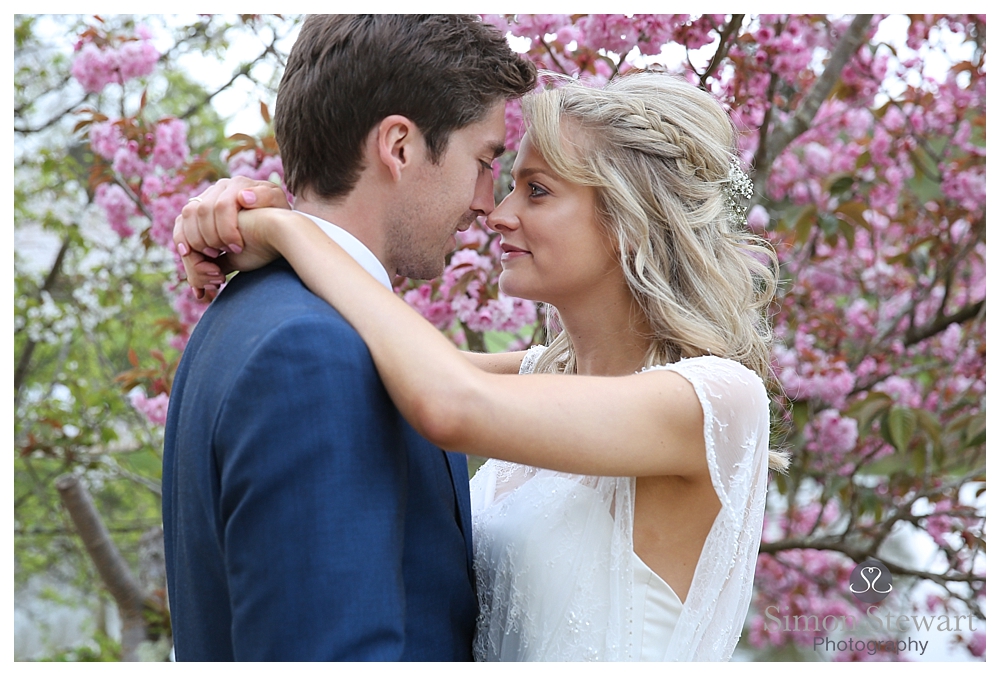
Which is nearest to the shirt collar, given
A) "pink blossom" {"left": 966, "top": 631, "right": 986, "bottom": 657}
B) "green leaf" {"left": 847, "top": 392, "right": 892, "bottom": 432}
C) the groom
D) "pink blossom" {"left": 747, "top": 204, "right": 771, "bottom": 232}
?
the groom

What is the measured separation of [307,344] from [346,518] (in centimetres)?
25

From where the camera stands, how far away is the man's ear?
5.06ft

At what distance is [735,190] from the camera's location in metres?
1.98

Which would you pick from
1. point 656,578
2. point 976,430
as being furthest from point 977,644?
point 656,578

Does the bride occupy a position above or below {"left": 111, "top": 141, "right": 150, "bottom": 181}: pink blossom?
below

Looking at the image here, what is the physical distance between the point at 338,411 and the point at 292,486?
119 millimetres

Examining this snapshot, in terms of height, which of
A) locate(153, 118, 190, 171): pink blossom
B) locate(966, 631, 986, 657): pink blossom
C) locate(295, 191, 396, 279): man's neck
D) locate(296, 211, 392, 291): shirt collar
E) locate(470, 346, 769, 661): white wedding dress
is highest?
locate(153, 118, 190, 171): pink blossom

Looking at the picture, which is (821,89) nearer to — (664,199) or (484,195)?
(664,199)

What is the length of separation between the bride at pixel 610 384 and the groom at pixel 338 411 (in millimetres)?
94

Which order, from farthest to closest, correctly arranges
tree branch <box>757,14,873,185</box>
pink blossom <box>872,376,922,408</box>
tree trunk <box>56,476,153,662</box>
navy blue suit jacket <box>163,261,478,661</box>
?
1. pink blossom <box>872,376,922,408</box>
2. tree trunk <box>56,476,153,662</box>
3. tree branch <box>757,14,873,185</box>
4. navy blue suit jacket <box>163,261,478,661</box>

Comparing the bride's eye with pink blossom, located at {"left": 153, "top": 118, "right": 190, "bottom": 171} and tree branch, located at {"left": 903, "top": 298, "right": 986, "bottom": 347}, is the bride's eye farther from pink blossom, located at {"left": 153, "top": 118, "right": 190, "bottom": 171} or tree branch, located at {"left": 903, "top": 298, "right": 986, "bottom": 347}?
tree branch, located at {"left": 903, "top": 298, "right": 986, "bottom": 347}

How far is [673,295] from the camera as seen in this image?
73.3 inches

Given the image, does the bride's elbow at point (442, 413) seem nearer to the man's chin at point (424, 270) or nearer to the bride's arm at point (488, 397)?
the bride's arm at point (488, 397)

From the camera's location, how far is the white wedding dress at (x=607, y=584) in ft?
5.55
